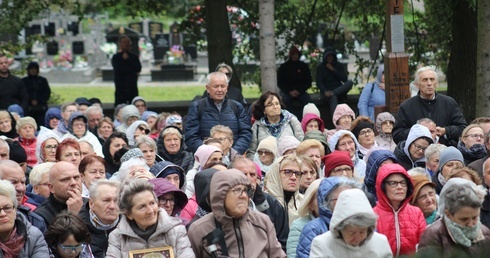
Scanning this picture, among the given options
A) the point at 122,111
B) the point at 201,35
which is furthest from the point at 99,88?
the point at 122,111

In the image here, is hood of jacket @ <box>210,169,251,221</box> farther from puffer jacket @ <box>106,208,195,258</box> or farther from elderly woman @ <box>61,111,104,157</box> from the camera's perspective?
elderly woman @ <box>61,111,104,157</box>

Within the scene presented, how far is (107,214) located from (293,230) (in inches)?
57.4

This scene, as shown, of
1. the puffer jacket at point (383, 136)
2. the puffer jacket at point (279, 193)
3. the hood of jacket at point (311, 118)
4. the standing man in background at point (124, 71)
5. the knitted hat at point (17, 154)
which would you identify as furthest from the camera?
the standing man in background at point (124, 71)

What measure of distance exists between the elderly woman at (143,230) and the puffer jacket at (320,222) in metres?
0.78

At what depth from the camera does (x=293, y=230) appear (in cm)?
841

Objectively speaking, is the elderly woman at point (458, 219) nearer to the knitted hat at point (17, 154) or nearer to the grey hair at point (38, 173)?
the grey hair at point (38, 173)

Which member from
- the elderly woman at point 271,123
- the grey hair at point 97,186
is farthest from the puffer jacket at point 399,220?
the elderly woman at point 271,123

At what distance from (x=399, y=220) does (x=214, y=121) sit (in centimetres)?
503

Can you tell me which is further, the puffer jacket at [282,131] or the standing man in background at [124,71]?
the standing man in background at [124,71]

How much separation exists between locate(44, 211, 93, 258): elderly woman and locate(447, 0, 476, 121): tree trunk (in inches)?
402

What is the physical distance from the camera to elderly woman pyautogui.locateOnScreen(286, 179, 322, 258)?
27.5ft

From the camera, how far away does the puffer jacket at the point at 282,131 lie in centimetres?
1325

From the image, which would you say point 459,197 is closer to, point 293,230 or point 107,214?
point 293,230

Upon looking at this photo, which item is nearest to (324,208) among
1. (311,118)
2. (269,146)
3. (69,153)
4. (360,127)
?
(269,146)
